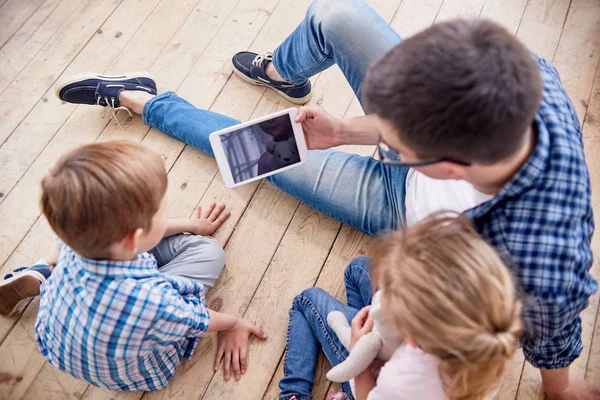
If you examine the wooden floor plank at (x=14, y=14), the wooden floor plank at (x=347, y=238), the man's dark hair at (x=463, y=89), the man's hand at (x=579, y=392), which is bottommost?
the man's hand at (x=579, y=392)

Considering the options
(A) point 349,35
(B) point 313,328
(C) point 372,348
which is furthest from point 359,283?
(A) point 349,35

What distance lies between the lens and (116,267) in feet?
3.06

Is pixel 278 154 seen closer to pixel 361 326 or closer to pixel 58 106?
pixel 361 326

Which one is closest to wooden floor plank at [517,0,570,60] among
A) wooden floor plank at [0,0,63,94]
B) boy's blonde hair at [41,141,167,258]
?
boy's blonde hair at [41,141,167,258]

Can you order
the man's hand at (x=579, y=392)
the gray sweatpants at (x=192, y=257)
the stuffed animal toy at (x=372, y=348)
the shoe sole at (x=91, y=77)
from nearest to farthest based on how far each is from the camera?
1. the stuffed animal toy at (x=372, y=348)
2. the man's hand at (x=579, y=392)
3. the gray sweatpants at (x=192, y=257)
4. the shoe sole at (x=91, y=77)

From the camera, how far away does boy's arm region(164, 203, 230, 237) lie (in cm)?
133

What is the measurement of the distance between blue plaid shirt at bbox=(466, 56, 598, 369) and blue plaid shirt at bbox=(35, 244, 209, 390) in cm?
63

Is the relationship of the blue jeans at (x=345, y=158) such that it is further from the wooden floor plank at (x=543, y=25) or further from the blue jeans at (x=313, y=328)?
the wooden floor plank at (x=543, y=25)

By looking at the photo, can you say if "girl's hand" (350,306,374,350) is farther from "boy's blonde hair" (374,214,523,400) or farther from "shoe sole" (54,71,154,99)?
"shoe sole" (54,71,154,99)

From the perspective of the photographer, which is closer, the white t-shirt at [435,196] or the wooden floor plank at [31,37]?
the white t-shirt at [435,196]

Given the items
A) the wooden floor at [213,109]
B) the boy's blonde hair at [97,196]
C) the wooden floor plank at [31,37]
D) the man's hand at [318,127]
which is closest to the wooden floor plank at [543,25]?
the wooden floor at [213,109]

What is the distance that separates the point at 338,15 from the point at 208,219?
65 cm

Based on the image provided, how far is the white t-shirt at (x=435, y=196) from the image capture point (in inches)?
36.1

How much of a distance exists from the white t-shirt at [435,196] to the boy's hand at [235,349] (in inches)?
20.0
